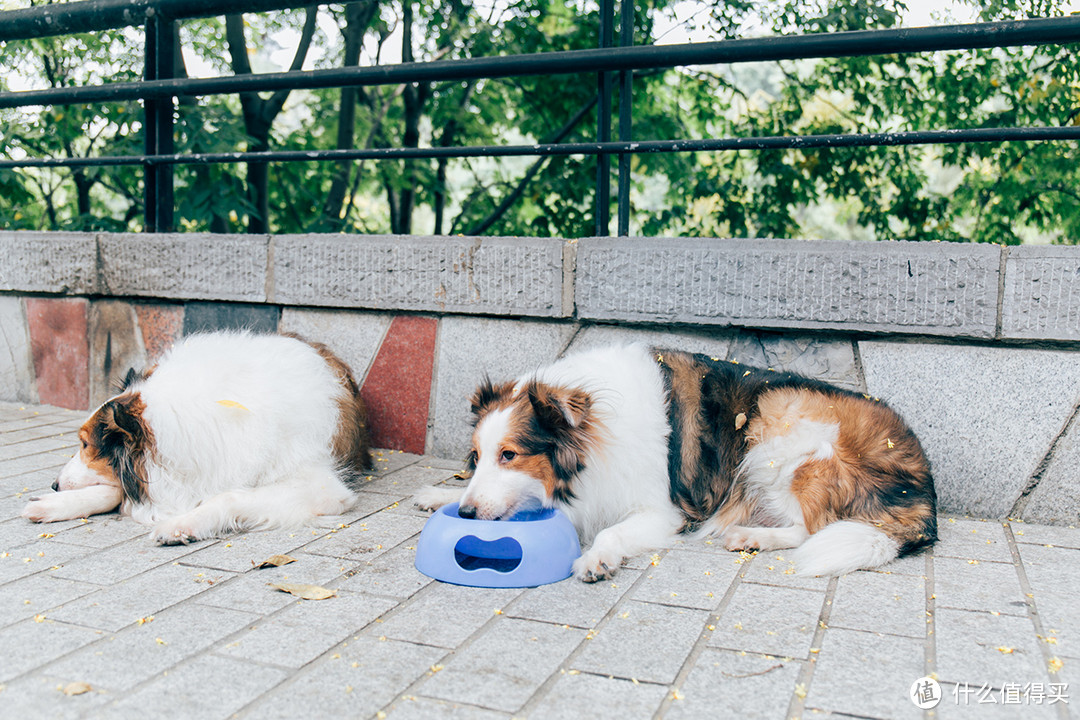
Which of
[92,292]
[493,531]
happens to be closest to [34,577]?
[493,531]

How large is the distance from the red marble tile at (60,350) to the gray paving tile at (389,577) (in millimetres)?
3207

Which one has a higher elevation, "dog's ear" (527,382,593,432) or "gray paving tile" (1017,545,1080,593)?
"dog's ear" (527,382,593,432)

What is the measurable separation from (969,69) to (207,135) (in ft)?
20.4

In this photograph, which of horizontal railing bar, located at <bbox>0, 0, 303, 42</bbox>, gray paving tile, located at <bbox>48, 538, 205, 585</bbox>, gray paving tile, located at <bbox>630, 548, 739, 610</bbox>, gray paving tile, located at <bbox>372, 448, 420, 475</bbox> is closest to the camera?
gray paving tile, located at <bbox>630, 548, 739, 610</bbox>

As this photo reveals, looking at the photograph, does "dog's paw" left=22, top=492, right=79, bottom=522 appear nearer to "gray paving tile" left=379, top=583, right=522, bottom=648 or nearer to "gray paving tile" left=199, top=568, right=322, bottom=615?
"gray paving tile" left=199, top=568, right=322, bottom=615

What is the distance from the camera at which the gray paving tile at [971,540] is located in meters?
3.05

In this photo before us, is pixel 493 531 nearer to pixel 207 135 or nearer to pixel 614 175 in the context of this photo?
pixel 207 135

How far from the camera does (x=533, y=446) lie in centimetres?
311

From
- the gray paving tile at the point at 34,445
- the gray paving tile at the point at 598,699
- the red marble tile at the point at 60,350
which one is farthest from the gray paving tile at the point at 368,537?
the red marble tile at the point at 60,350

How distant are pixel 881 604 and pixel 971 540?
0.91 metres

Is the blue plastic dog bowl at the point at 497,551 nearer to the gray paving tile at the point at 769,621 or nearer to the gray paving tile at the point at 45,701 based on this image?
the gray paving tile at the point at 769,621

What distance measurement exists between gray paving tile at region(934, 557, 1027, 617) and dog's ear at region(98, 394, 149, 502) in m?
3.01

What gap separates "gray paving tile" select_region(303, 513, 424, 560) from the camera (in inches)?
120

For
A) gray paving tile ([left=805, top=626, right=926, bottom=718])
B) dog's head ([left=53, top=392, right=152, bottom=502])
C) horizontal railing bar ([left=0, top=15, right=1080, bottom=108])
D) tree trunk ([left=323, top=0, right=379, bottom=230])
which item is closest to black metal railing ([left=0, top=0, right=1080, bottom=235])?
horizontal railing bar ([left=0, top=15, right=1080, bottom=108])
